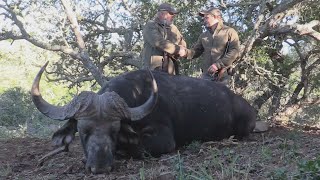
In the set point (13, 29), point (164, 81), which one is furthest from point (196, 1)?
point (13, 29)

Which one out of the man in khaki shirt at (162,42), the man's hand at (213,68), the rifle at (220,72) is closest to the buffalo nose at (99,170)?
the man in khaki shirt at (162,42)

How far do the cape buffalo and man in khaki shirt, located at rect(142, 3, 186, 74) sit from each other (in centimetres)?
100

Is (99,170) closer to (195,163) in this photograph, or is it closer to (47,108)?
(195,163)

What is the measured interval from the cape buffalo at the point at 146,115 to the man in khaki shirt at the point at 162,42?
995mm

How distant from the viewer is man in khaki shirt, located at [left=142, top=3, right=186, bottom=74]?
7.75m

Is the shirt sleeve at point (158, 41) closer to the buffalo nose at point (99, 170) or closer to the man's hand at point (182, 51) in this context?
the man's hand at point (182, 51)

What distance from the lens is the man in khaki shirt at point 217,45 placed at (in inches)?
308

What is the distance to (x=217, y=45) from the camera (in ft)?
26.2

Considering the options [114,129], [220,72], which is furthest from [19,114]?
[114,129]

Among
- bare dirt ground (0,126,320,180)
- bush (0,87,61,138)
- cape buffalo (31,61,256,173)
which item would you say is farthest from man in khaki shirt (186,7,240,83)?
bush (0,87,61,138)

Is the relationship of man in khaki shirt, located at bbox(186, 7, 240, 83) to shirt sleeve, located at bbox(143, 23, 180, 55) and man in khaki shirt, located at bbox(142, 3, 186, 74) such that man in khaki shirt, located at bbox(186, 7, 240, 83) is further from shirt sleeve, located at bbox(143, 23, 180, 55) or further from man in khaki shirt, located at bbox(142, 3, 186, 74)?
shirt sleeve, located at bbox(143, 23, 180, 55)

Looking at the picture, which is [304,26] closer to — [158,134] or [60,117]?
[158,134]

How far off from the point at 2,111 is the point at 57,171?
9.35 metres

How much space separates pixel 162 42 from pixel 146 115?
8.17 feet
